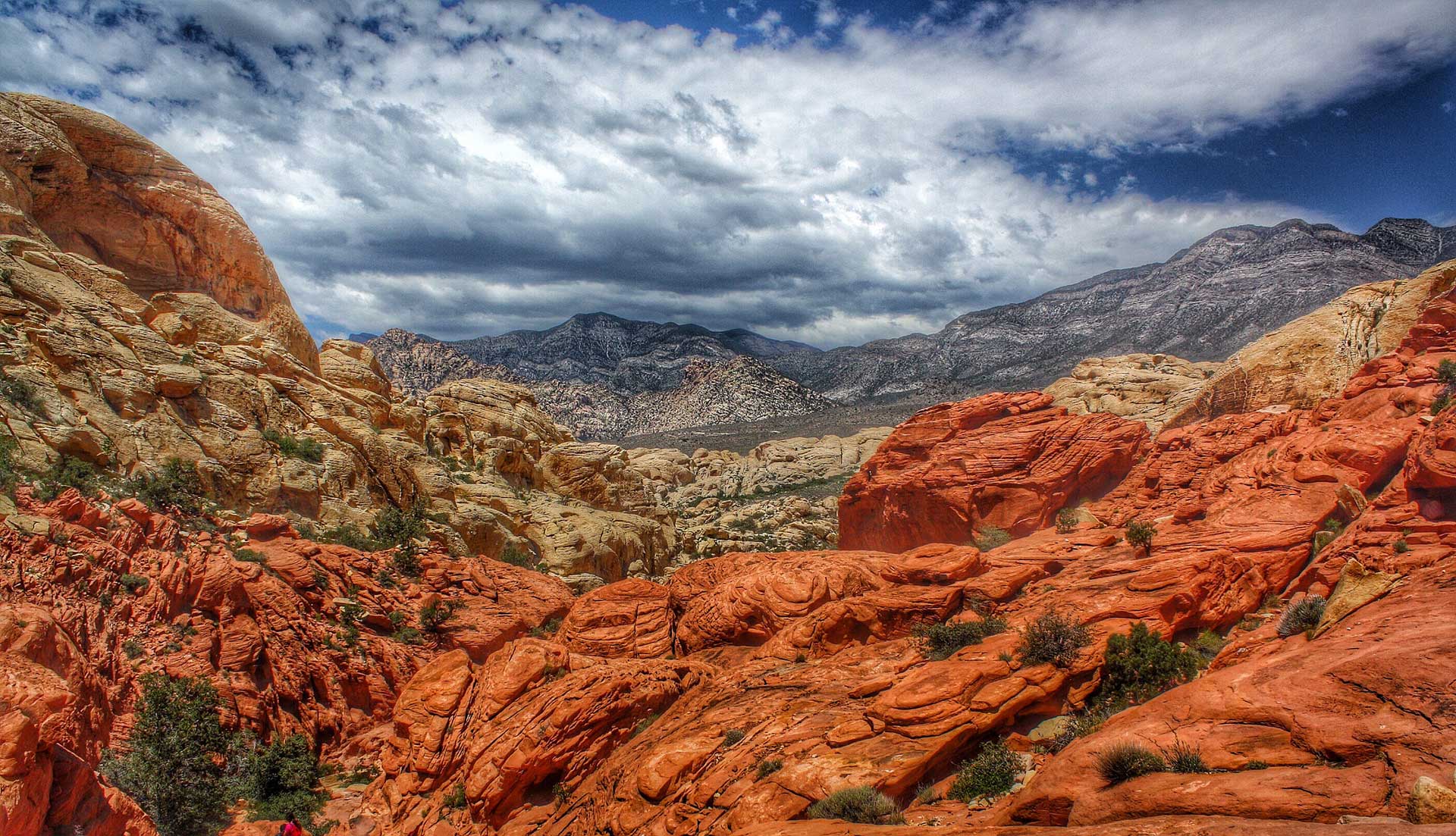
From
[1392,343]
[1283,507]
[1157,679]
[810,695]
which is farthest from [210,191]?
[1392,343]

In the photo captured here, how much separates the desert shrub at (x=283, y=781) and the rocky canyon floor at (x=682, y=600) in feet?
1.57

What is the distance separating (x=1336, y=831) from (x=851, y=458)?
87697 mm

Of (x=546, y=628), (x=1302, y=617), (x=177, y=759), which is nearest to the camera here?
(x=1302, y=617)

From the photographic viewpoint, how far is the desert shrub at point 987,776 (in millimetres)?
10219

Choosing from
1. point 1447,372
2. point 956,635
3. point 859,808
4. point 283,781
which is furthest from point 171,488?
point 1447,372

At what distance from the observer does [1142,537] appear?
18.5 meters

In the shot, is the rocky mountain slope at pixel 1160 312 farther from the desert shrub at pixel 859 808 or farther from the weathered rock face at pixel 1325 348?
the desert shrub at pixel 859 808

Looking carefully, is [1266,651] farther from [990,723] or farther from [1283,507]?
[1283,507]

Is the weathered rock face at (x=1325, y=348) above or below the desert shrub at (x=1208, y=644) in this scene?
above

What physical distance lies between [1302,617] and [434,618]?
25106mm

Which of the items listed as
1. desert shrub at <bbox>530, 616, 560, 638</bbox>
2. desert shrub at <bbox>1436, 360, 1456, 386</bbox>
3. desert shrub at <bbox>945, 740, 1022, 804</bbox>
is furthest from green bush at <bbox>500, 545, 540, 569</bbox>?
desert shrub at <bbox>1436, 360, 1456, 386</bbox>

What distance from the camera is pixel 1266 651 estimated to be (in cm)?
1088

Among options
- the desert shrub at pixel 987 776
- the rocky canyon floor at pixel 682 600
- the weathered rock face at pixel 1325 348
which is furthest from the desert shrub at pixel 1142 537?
the weathered rock face at pixel 1325 348

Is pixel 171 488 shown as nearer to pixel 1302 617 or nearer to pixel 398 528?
pixel 398 528
